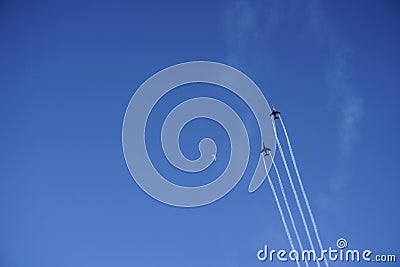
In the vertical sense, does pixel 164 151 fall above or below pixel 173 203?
above

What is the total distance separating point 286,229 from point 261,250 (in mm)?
1425

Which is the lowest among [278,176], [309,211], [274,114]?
[309,211]

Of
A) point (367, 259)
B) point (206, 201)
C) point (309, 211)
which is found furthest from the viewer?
point (309, 211)

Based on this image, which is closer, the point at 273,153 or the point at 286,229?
the point at 286,229

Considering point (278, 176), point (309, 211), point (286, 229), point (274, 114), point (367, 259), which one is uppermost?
point (274, 114)

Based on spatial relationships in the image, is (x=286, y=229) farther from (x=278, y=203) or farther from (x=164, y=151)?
(x=164, y=151)

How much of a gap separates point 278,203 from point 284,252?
205cm

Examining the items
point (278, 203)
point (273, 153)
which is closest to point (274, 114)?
point (273, 153)

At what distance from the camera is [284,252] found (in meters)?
17.0

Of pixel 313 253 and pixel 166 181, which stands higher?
pixel 166 181

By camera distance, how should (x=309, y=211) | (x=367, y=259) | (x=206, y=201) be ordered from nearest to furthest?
(x=367, y=259) < (x=206, y=201) < (x=309, y=211)

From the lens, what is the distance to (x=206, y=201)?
57.7 ft

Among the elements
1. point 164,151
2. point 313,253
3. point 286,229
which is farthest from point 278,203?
point 164,151

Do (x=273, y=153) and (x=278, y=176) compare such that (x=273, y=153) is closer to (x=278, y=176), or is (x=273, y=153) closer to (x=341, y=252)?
(x=278, y=176)
